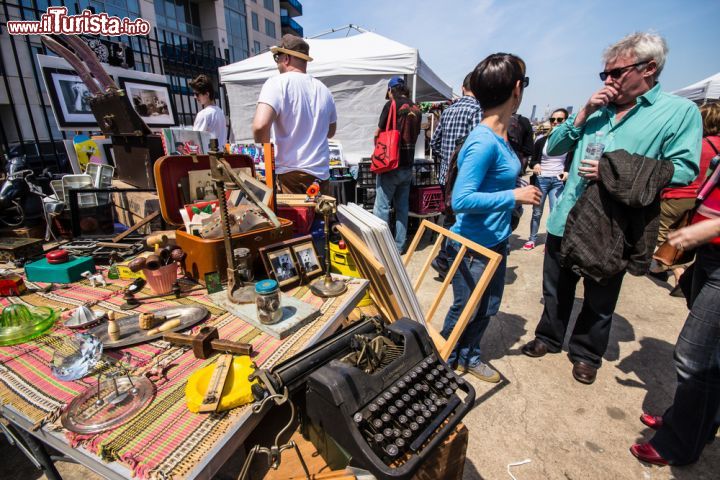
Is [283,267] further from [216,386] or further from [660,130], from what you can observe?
[660,130]

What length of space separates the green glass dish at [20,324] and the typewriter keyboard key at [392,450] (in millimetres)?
1414

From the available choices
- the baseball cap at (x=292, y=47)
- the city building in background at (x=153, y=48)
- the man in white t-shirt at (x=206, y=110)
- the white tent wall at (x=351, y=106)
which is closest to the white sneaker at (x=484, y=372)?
the baseball cap at (x=292, y=47)

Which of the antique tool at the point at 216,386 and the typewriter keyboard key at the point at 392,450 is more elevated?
the antique tool at the point at 216,386

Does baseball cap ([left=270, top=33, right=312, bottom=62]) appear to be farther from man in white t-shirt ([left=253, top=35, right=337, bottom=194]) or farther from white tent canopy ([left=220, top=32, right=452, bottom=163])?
white tent canopy ([left=220, top=32, right=452, bottom=163])

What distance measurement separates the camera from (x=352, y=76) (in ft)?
21.8

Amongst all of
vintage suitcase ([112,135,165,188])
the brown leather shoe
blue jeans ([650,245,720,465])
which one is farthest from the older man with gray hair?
vintage suitcase ([112,135,165,188])

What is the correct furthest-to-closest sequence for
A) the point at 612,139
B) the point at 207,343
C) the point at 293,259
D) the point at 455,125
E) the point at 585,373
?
the point at 455,125
the point at 585,373
the point at 612,139
the point at 293,259
the point at 207,343

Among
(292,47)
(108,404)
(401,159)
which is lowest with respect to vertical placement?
(108,404)

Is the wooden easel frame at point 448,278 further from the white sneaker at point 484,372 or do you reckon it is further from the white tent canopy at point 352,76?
the white tent canopy at point 352,76

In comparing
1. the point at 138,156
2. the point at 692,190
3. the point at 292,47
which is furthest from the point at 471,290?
the point at 692,190

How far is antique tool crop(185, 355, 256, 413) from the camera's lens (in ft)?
3.27

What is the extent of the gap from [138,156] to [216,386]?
224 cm

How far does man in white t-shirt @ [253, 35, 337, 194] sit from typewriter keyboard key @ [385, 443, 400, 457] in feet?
7.36

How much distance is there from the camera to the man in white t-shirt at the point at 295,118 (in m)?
2.55
